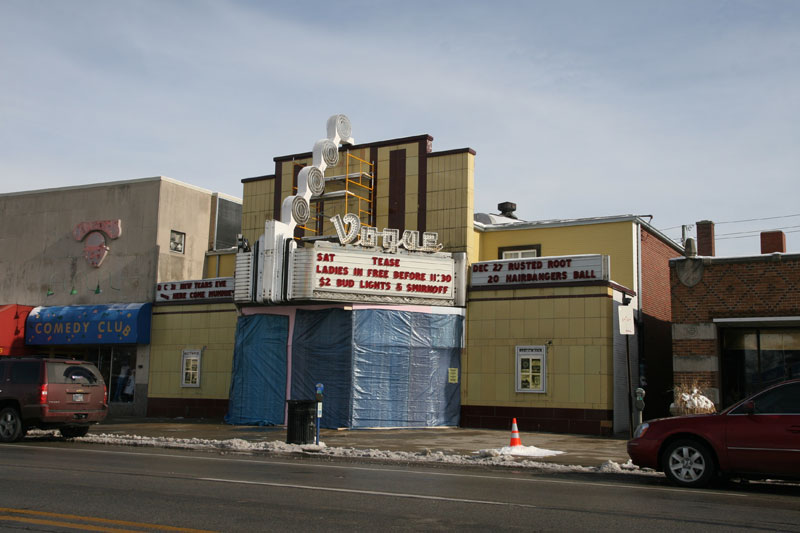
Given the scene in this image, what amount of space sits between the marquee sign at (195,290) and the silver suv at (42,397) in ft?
30.9

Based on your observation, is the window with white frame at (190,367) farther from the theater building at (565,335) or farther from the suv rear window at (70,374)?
the theater building at (565,335)

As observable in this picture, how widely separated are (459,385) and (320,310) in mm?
5137

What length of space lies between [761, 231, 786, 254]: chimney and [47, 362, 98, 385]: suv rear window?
19.4 meters

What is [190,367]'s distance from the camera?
95.4 ft

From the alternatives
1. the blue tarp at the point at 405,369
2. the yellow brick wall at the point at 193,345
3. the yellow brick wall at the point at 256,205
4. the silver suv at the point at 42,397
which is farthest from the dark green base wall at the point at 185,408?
the silver suv at the point at 42,397

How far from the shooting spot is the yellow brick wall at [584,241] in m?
26.3

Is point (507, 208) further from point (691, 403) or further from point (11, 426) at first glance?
point (11, 426)

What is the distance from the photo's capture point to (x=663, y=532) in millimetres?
8156

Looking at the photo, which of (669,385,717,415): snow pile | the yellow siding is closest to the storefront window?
(669,385,717,415): snow pile

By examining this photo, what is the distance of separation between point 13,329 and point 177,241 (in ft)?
24.1

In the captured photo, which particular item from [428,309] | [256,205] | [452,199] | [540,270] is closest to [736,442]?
[540,270]

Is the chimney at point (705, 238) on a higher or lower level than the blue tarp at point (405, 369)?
higher

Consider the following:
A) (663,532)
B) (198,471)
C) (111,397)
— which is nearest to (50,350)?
(111,397)

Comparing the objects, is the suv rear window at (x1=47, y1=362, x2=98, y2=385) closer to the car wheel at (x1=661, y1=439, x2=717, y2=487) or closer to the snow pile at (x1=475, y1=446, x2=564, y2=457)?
the snow pile at (x1=475, y1=446, x2=564, y2=457)
